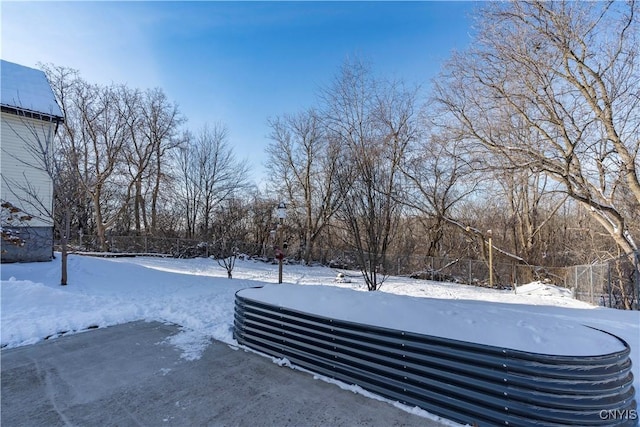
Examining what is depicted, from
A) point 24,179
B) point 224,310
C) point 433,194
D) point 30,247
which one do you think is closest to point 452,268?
point 433,194

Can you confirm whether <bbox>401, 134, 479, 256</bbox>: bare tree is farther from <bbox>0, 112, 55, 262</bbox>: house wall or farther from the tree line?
<bbox>0, 112, 55, 262</bbox>: house wall

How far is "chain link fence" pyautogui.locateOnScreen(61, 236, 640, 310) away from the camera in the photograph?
32.6 ft

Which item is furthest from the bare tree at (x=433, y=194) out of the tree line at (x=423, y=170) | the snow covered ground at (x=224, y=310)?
the snow covered ground at (x=224, y=310)

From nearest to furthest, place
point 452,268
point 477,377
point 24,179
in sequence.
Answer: point 477,377
point 24,179
point 452,268

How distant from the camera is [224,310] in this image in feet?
21.9

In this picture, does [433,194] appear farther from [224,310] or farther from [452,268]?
[224,310]

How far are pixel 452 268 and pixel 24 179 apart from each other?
19.0m

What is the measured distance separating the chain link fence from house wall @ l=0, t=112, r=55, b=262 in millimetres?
6583

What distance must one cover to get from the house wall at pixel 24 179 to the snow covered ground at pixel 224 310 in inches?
29.7

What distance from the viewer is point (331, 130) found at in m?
20.5

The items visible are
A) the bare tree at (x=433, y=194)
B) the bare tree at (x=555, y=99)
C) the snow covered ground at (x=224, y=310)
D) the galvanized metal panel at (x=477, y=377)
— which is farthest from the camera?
the bare tree at (x=433, y=194)

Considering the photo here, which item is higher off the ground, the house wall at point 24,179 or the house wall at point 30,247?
the house wall at point 24,179

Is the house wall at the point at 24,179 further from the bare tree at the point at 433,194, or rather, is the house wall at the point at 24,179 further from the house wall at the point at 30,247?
the bare tree at the point at 433,194

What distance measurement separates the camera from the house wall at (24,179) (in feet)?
35.4
